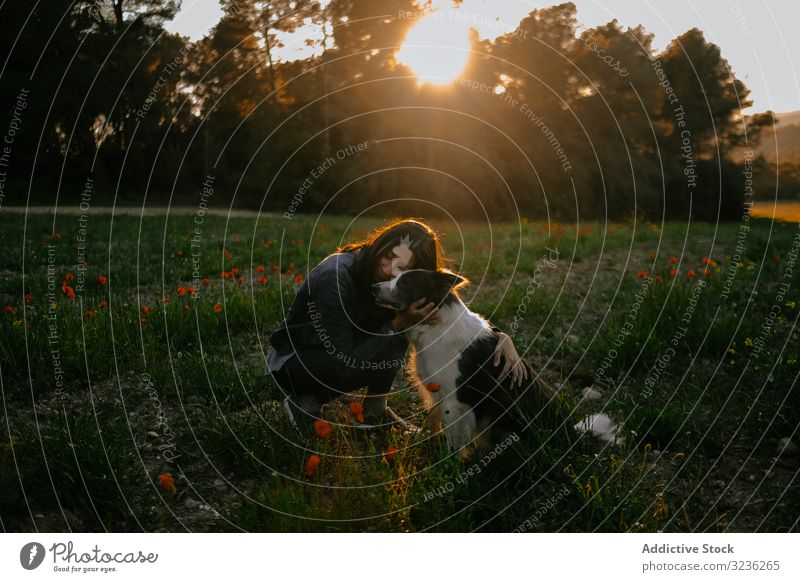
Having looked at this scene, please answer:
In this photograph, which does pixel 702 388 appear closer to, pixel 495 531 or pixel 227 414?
pixel 495 531

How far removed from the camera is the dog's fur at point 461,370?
3.30 m

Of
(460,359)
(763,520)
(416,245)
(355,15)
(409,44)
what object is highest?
(355,15)

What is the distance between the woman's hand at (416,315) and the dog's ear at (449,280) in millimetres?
147

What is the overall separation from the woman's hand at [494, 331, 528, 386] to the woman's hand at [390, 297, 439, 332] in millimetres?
425

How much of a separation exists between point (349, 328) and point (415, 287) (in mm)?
581

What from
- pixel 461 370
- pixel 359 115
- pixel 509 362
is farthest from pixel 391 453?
pixel 359 115

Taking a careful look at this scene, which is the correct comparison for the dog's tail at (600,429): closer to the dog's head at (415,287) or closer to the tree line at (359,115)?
the dog's head at (415,287)

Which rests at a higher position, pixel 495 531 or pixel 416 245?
pixel 416 245

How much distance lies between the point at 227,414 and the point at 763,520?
3223 mm

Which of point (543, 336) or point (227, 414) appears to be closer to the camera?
point (227, 414)

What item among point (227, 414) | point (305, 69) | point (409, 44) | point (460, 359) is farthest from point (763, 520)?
point (305, 69)

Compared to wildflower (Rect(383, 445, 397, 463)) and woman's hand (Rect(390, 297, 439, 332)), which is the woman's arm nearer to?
woman's hand (Rect(390, 297, 439, 332))

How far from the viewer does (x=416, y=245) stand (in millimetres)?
3496
